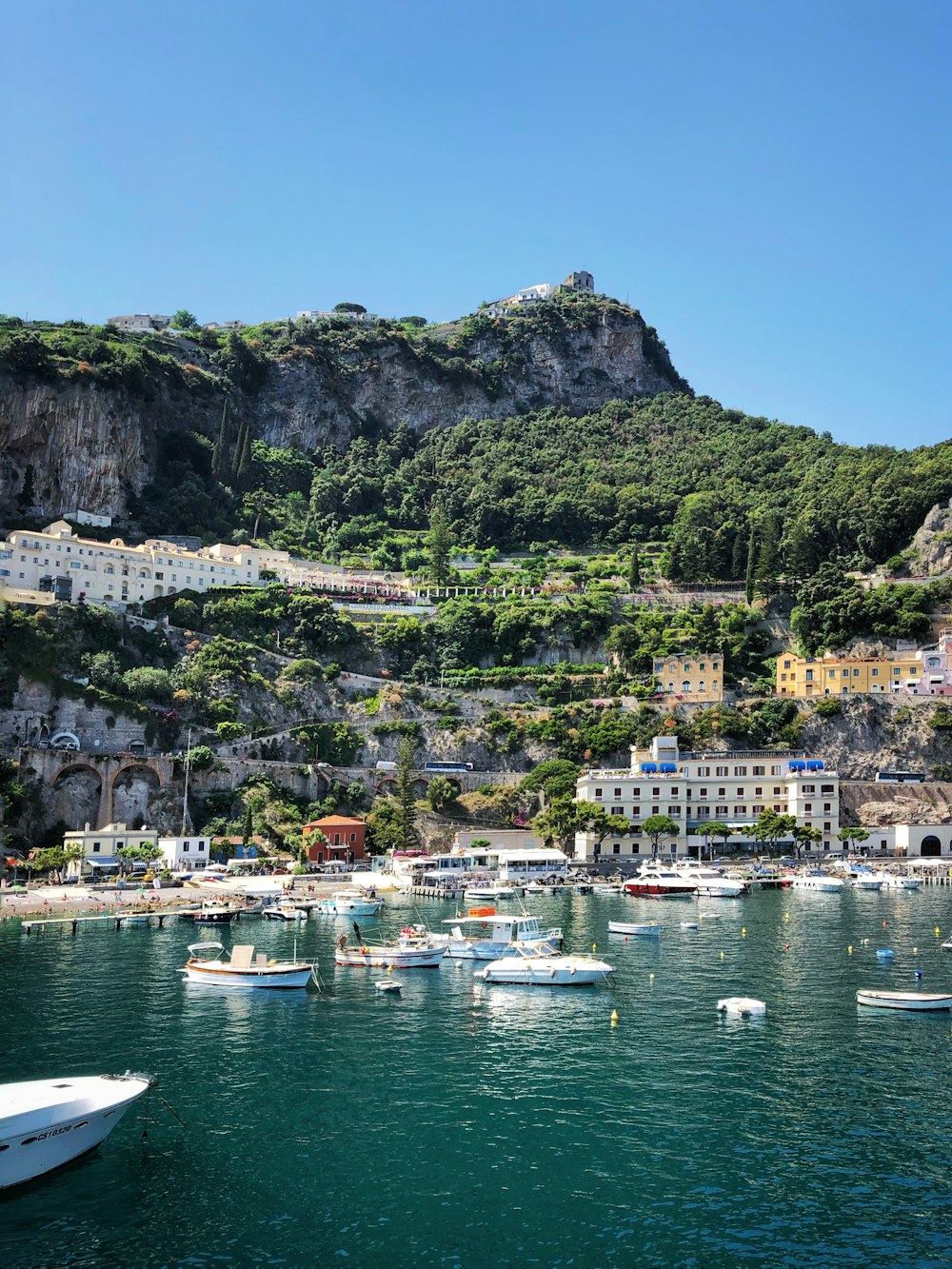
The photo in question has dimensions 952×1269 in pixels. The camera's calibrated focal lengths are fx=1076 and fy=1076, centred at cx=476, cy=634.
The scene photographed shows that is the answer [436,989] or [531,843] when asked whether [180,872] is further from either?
[436,989]

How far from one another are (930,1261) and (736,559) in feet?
377

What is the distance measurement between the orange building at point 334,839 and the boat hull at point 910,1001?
53.5 m

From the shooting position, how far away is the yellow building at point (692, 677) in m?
107

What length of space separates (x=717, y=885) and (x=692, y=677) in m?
33.3

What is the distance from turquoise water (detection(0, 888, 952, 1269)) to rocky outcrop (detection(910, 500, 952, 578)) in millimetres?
78014

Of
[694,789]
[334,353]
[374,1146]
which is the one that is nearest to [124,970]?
[374,1146]

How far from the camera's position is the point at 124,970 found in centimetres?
4900

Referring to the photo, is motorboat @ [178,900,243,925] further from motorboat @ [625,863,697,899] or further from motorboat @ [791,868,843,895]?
motorboat @ [791,868,843,895]

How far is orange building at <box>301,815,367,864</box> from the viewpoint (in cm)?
8781

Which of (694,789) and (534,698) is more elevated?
(534,698)

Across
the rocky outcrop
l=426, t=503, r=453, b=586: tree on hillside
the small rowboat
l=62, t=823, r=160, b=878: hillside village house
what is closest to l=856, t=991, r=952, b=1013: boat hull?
the small rowboat

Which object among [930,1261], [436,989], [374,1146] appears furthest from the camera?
[436,989]

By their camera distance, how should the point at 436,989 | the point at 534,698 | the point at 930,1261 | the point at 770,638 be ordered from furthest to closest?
the point at 770,638
the point at 534,698
the point at 436,989
the point at 930,1261

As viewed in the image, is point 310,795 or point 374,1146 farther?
point 310,795
